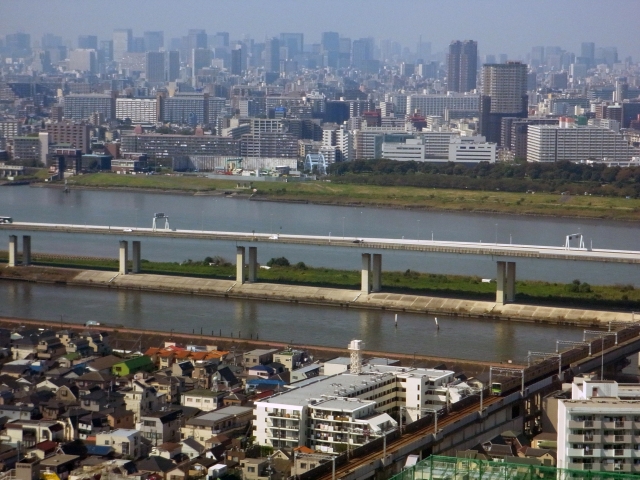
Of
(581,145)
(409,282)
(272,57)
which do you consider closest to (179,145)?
(581,145)

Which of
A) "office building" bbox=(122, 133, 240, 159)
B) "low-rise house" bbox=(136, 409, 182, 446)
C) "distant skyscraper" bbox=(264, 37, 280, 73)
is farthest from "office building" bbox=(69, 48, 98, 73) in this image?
"low-rise house" bbox=(136, 409, 182, 446)

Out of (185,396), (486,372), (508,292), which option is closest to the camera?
(185,396)

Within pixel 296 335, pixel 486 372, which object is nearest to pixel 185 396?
pixel 486 372

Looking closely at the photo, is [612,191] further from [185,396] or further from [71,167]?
[185,396]

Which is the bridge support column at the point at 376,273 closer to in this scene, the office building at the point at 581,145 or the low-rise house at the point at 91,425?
the low-rise house at the point at 91,425

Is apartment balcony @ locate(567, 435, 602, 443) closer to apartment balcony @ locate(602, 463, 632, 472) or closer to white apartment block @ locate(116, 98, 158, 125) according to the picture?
apartment balcony @ locate(602, 463, 632, 472)

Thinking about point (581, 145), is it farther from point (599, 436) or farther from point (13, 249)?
point (599, 436)
